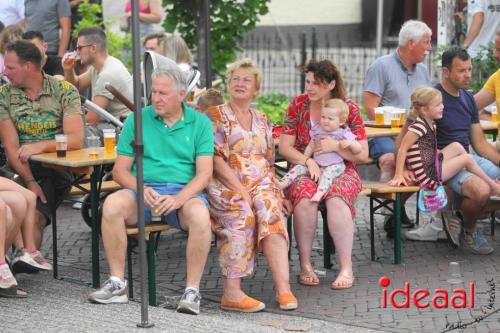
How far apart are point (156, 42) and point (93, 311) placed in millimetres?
4992

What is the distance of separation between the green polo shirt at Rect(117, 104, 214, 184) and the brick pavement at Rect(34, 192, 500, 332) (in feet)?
2.85

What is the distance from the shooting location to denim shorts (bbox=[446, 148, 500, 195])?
28.8 ft

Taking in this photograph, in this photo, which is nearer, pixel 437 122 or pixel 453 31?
pixel 437 122

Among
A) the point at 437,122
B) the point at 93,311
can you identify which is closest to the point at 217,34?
the point at 437,122

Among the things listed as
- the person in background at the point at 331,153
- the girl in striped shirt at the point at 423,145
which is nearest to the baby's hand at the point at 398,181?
the girl in striped shirt at the point at 423,145

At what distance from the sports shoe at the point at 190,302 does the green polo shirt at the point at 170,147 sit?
712mm

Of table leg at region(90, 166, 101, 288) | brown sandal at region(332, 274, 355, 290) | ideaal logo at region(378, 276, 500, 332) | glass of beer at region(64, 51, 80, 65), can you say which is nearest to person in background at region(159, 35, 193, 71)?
glass of beer at region(64, 51, 80, 65)

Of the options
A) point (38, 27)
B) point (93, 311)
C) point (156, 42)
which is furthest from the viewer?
point (38, 27)

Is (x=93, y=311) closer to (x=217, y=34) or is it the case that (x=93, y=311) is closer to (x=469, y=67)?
(x=469, y=67)

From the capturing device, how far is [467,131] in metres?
8.98

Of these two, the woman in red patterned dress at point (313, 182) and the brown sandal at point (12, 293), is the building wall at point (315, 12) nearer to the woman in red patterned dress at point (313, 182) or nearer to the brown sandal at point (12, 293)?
the woman in red patterned dress at point (313, 182)

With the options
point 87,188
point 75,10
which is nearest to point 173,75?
point 87,188

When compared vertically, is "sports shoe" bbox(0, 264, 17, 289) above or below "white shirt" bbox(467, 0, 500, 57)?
below

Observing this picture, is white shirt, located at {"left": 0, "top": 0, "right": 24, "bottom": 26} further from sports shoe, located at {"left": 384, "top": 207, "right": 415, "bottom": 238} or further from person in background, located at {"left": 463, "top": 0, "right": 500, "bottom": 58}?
sports shoe, located at {"left": 384, "top": 207, "right": 415, "bottom": 238}
